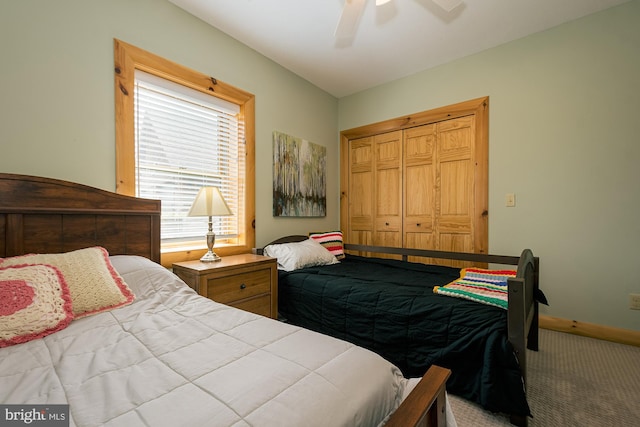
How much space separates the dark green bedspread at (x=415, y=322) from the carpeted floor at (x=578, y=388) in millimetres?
182

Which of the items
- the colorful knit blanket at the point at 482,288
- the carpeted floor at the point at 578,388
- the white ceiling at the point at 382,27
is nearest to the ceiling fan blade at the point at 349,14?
the white ceiling at the point at 382,27

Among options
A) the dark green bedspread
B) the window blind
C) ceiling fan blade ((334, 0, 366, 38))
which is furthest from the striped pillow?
ceiling fan blade ((334, 0, 366, 38))

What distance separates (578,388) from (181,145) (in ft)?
9.98

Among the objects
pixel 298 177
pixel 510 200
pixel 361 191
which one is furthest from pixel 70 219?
pixel 510 200

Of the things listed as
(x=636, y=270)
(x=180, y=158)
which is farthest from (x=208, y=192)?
(x=636, y=270)

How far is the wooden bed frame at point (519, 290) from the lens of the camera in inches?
51.7

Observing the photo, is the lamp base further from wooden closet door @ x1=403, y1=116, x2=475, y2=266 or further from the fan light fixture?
wooden closet door @ x1=403, y1=116, x2=475, y2=266

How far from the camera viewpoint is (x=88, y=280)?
1.20m

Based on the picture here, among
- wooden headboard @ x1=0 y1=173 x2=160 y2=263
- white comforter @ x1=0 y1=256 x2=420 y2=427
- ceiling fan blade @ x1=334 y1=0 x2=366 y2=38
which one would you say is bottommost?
white comforter @ x1=0 y1=256 x2=420 y2=427

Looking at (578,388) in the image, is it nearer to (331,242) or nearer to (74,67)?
(331,242)

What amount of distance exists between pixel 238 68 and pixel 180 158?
3.34 feet

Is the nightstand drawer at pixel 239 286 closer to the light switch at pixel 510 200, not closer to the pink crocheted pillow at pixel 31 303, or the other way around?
the pink crocheted pillow at pixel 31 303

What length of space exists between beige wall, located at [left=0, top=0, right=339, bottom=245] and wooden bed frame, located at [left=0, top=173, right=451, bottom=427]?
138mm

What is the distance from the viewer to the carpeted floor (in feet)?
4.50
